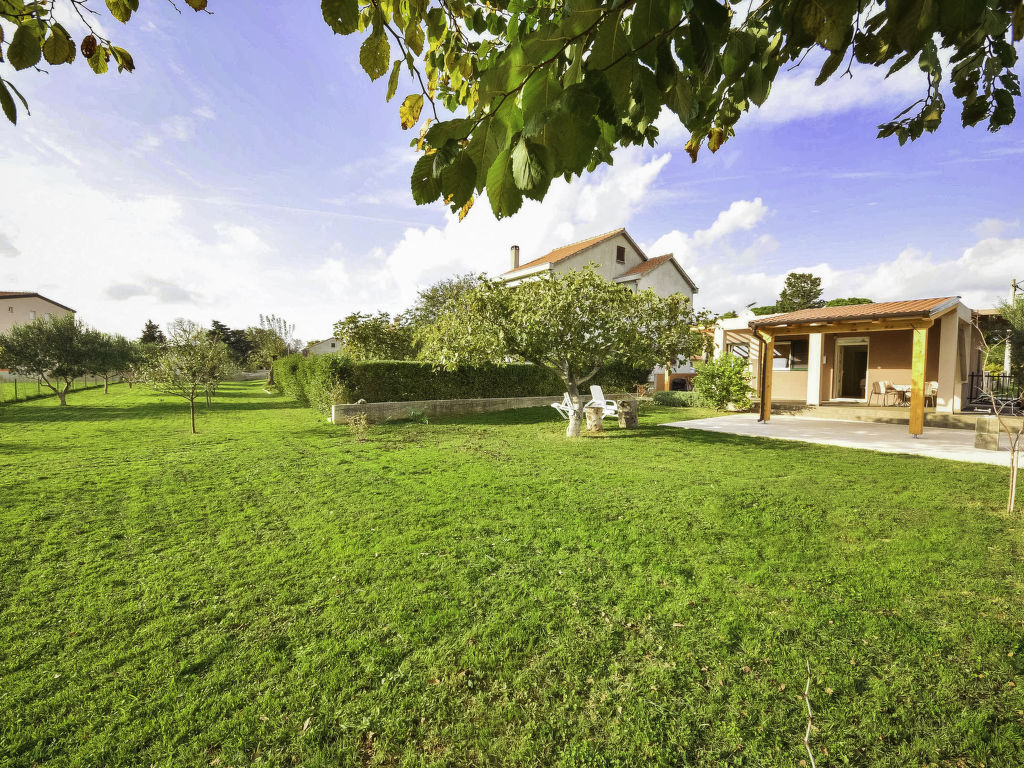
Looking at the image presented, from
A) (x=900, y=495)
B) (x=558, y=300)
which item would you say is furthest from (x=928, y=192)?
(x=558, y=300)

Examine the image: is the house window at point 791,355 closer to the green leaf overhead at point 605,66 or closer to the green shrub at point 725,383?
the green shrub at point 725,383

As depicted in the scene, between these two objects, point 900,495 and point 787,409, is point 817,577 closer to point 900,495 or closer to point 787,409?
point 900,495

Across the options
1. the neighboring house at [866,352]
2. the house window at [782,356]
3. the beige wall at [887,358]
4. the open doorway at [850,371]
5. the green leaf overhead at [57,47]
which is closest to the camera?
the green leaf overhead at [57,47]

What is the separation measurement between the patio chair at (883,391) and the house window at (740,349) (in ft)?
13.4

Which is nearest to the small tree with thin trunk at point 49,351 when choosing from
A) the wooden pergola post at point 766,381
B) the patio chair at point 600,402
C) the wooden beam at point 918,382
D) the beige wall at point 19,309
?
the patio chair at point 600,402

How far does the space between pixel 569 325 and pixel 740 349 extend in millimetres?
11390

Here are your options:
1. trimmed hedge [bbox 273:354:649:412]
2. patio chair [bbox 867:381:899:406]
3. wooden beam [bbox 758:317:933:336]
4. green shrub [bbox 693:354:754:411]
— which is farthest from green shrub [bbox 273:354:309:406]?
patio chair [bbox 867:381:899:406]

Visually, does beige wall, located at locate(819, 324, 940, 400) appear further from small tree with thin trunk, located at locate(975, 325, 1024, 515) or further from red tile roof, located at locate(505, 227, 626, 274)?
red tile roof, located at locate(505, 227, 626, 274)

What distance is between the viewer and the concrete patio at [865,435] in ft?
28.1

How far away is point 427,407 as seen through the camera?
1513 cm

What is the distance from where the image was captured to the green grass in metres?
2.10

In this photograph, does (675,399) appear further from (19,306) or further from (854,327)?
(19,306)

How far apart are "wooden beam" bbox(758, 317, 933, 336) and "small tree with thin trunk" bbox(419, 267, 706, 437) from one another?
15.7ft

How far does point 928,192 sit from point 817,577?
5194 millimetres
